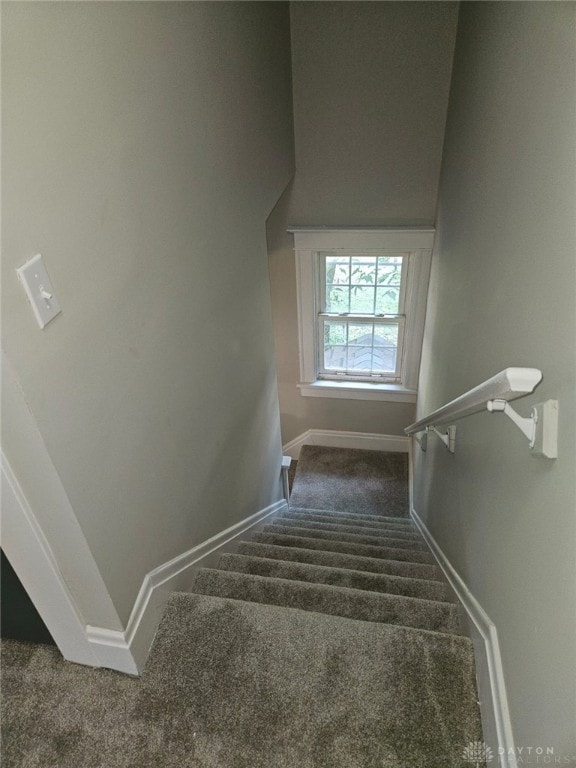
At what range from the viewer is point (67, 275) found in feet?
3.26

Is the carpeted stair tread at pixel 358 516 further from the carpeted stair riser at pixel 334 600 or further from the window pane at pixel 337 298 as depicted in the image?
the carpeted stair riser at pixel 334 600

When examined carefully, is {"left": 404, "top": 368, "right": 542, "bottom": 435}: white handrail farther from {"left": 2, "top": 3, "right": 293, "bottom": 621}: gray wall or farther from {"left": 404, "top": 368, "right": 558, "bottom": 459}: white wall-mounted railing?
{"left": 2, "top": 3, "right": 293, "bottom": 621}: gray wall

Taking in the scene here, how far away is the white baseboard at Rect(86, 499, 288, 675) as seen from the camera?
54.9 inches

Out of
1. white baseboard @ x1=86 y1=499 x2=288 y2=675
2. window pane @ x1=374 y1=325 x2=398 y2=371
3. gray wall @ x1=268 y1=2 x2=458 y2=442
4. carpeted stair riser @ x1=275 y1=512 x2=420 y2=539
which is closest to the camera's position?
white baseboard @ x1=86 y1=499 x2=288 y2=675

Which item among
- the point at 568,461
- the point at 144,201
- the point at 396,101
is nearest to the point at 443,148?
the point at 396,101

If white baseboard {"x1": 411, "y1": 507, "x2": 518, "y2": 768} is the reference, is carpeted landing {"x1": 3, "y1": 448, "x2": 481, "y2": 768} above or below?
below

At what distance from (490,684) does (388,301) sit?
3.01 m

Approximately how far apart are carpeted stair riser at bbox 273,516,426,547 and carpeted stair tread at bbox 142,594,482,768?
1.61 m

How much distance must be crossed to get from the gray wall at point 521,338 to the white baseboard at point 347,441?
241cm

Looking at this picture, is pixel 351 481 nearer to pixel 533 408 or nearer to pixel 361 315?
pixel 361 315

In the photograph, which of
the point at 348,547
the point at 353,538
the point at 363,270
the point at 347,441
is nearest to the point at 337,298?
the point at 363,270

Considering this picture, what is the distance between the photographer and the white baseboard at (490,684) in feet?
3.68

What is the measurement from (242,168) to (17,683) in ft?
6.91

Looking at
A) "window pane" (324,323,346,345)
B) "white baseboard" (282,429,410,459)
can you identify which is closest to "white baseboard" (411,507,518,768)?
"window pane" (324,323,346,345)
